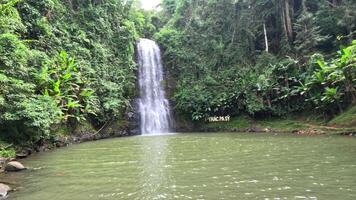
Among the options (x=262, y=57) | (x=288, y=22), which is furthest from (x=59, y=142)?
(x=288, y=22)

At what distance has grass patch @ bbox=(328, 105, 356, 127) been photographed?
18.8 m

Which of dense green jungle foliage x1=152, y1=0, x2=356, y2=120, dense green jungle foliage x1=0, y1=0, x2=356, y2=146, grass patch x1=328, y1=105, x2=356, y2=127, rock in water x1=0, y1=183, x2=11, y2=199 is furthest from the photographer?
dense green jungle foliage x1=152, y1=0, x2=356, y2=120

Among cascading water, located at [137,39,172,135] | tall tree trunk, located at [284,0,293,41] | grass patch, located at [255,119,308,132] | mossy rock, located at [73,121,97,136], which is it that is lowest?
grass patch, located at [255,119,308,132]

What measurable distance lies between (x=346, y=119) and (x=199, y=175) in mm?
13701

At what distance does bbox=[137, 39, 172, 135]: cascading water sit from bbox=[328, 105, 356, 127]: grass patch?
12.1m

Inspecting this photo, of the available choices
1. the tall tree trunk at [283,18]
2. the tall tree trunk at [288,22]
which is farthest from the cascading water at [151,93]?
the tall tree trunk at [288,22]

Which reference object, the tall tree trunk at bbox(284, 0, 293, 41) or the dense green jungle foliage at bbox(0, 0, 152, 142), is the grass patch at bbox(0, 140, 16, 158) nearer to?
the dense green jungle foliage at bbox(0, 0, 152, 142)

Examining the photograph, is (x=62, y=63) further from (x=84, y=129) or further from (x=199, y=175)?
(x=199, y=175)

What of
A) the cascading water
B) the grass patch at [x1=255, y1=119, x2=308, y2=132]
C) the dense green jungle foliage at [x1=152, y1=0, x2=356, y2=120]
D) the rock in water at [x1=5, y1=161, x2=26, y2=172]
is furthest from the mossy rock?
the grass patch at [x1=255, y1=119, x2=308, y2=132]

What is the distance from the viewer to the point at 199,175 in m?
8.80

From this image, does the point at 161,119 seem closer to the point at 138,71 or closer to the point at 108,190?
the point at 138,71

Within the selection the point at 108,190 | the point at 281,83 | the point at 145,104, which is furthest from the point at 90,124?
the point at 108,190

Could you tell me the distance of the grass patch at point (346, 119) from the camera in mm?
18844

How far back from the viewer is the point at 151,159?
12.0 metres
